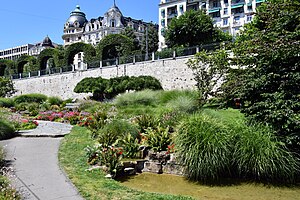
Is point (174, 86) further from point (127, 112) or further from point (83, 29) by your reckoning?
point (83, 29)

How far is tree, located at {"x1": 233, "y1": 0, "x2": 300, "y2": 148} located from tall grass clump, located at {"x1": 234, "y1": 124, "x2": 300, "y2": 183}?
40cm

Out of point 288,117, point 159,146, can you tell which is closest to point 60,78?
point 159,146

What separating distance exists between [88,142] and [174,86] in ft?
44.0

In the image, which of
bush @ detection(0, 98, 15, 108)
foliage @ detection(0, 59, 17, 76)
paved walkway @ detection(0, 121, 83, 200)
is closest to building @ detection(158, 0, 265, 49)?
foliage @ detection(0, 59, 17, 76)

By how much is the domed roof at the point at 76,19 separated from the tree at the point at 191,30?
5222 centimetres

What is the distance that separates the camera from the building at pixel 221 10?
1719 inches

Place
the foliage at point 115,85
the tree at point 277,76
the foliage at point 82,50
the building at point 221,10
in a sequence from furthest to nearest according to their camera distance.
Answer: the building at point 221,10
the foliage at point 82,50
the foliage at point 115,85
the tree at point 277,76

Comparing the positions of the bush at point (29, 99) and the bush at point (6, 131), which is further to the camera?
the bush at point (29, 99)

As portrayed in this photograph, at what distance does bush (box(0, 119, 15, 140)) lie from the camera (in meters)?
8.90

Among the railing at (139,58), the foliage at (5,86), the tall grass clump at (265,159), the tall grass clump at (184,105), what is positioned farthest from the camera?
the foliage at (5,86)

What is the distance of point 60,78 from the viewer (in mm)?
29891

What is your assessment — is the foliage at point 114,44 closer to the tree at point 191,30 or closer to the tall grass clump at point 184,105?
the tree at point 191,30

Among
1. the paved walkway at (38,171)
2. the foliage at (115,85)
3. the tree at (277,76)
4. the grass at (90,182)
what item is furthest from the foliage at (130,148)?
the foliage at (115,85)

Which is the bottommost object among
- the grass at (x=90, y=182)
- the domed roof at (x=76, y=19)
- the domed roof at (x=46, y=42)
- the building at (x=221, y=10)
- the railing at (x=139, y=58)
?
the grass at (x=90, y=182)
